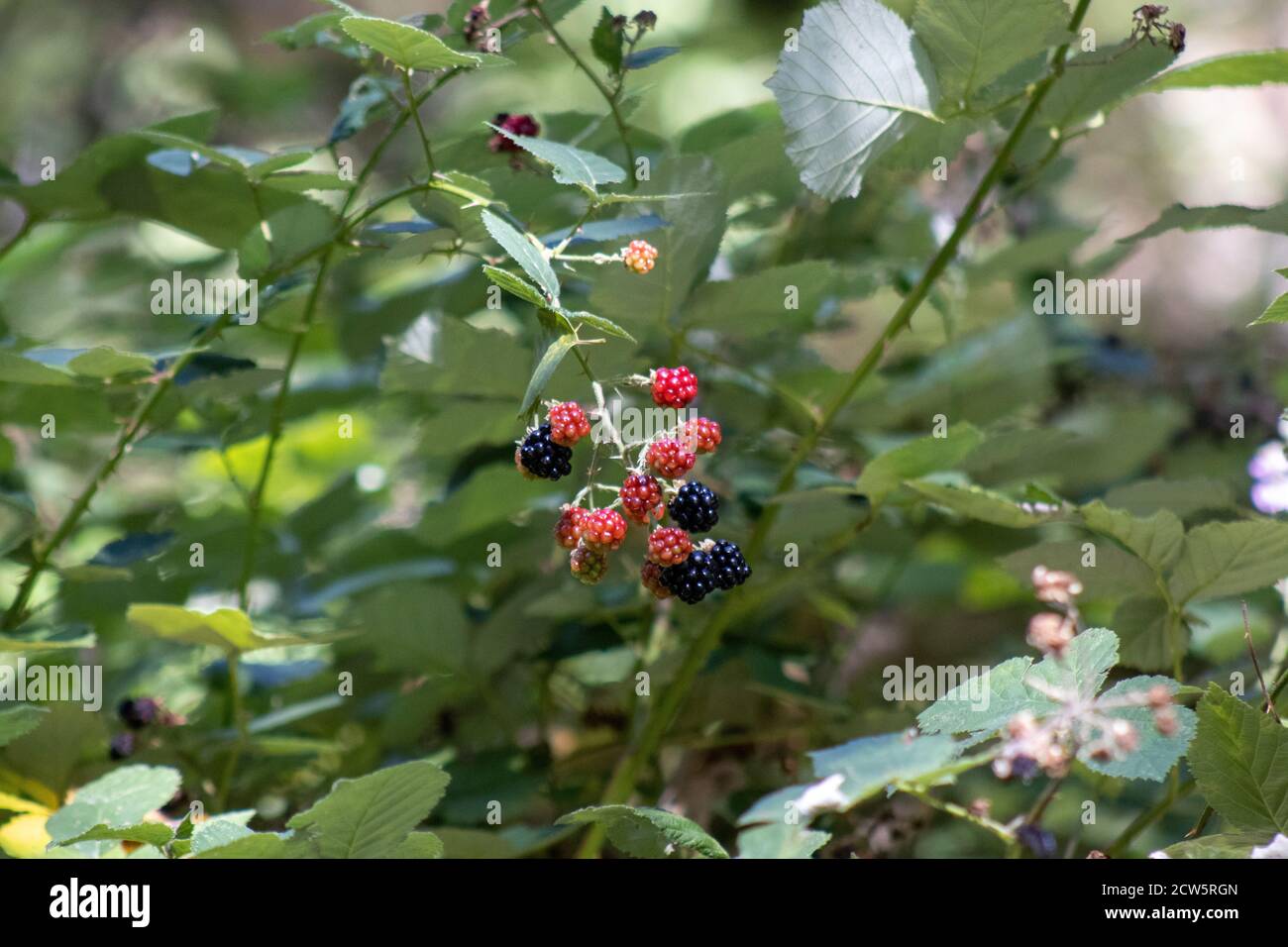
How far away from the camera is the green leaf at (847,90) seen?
71 centimetres

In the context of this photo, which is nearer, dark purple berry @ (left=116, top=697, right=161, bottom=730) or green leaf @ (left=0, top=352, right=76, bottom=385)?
green leaf @ (left=0, top=352, right=76, bottom=385)

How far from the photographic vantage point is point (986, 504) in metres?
0.72

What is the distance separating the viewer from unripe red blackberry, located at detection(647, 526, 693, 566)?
0.60 meters

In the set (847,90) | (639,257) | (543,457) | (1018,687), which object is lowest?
(1018,687)

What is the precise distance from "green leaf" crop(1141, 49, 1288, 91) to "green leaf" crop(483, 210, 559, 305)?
421 millimetres

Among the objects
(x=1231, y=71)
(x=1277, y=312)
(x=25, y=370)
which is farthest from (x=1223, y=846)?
(x=25, y=370)

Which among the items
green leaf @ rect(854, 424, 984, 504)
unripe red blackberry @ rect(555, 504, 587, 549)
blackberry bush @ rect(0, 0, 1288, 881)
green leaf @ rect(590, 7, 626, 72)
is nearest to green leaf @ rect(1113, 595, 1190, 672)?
blackberry bush @ rect(0, 0, 1288, 881)

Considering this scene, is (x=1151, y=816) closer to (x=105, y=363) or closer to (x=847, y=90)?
(x=847, y=90)

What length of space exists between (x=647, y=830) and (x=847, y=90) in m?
0.43

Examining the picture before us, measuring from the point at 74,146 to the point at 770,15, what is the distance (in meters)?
1.56

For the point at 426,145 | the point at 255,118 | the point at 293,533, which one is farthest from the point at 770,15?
the point at 426,145

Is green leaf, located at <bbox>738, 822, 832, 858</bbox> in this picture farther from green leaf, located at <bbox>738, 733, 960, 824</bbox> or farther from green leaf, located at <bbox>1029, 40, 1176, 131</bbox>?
green leaf, located at <bbox>1029, 40, 1176, 131</bbox>

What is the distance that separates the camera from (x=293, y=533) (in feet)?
3.74

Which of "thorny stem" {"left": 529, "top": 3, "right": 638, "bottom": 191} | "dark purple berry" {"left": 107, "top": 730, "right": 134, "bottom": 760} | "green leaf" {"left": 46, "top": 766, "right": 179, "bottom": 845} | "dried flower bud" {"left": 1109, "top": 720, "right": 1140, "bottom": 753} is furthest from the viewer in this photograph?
"dark purple berry" {"left": 107, "top": 730, "right": 134, "bottom": 760}
